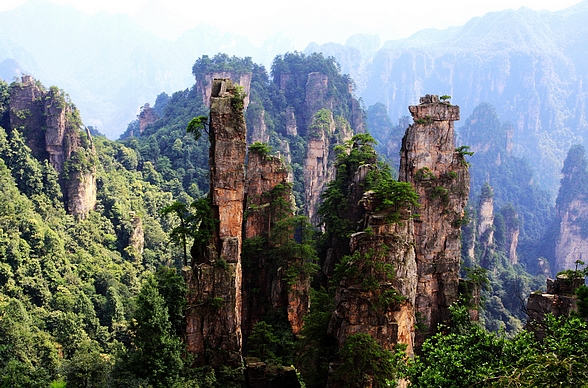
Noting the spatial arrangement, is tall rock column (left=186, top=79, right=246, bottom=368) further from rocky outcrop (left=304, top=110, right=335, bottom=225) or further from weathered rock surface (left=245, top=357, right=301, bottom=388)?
rocky outcrop (left=304, top=110, right=335, bottom=225)

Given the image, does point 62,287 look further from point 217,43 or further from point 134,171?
point 217,43

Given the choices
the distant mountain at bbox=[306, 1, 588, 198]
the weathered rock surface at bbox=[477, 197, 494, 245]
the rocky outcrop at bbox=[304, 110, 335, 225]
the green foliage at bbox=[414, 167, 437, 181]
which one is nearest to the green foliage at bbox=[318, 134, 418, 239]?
the green foliage at bbox=[414, 167, 437, 181]

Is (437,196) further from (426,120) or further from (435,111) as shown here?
(435,111)

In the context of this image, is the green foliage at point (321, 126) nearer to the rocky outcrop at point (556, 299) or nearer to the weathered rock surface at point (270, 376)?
the rocky outcrop at point (556, 299)

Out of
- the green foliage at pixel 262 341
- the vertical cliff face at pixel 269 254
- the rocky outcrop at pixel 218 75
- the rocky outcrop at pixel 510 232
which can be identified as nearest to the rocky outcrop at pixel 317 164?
the rocky outcrop at pixel 218 75

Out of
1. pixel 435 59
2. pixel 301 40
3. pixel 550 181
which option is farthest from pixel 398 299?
pixel 301 40

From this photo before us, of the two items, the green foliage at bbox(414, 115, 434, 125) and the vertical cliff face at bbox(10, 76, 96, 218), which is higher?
the vertical cliff face at bbox(10, 76, 96, 218)
